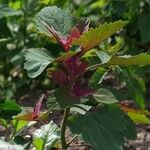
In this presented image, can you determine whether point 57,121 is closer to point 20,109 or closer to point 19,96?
point 19,96

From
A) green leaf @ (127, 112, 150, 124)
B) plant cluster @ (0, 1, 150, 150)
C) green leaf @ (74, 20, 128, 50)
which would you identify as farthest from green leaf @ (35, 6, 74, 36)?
green leaf @ (127, 112, 150, 124)

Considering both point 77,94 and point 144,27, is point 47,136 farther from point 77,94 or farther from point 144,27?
point 144,27

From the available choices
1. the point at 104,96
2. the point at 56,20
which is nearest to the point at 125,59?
the point at 104,96

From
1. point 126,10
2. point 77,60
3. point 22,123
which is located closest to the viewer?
point 77,60

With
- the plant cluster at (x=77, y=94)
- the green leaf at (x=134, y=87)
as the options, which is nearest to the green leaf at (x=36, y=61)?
the plant cluster at (x=77, y=94)

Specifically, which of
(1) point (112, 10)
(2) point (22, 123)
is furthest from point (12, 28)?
(2) point (22, 123)

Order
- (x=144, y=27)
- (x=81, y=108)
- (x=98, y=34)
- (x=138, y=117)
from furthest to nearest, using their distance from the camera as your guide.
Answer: (x=144, y=27) → (x=138, y=117) → (x=81, y=108) → (x=98, y=34)

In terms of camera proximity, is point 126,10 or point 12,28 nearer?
point 126,10
